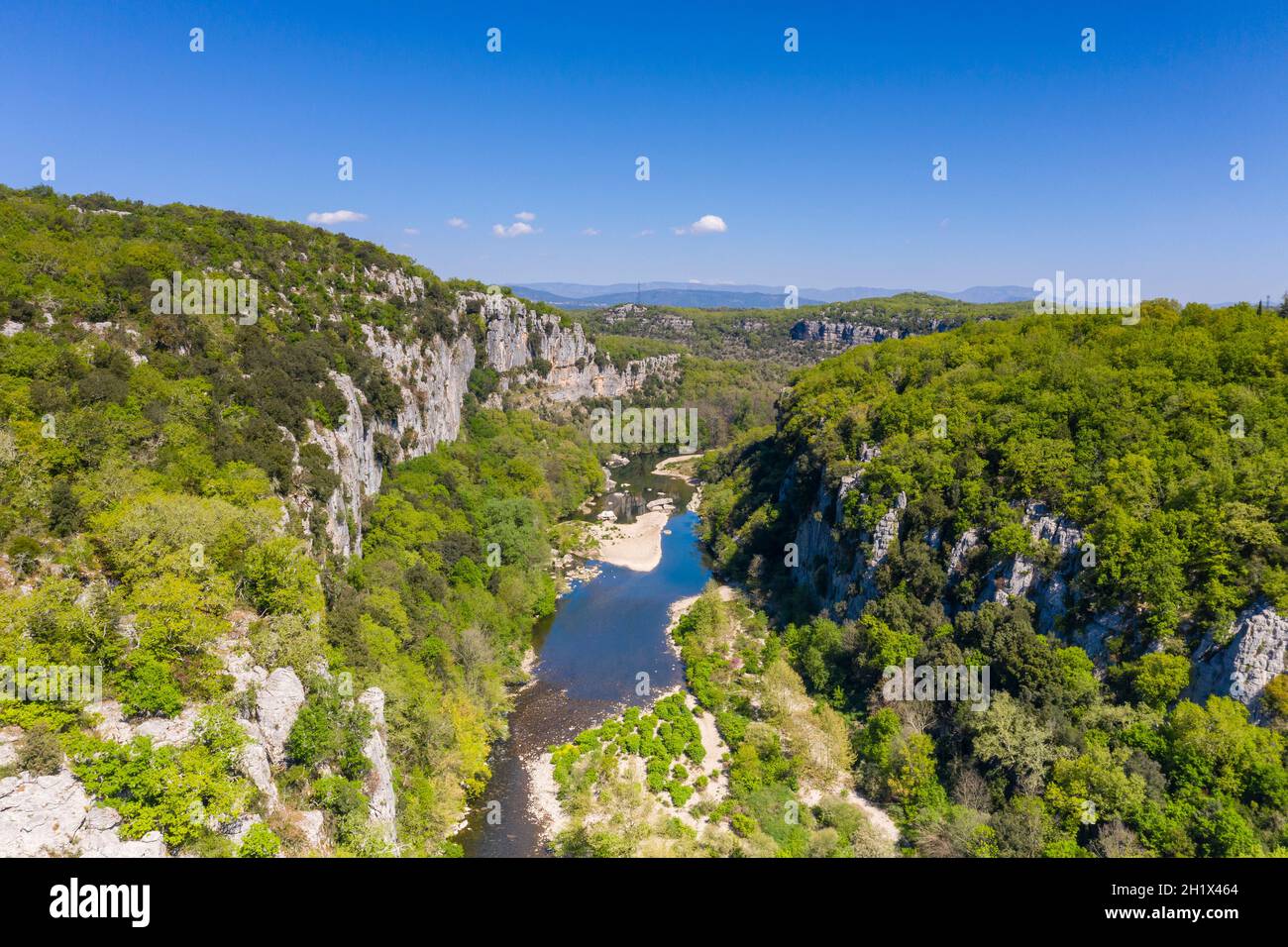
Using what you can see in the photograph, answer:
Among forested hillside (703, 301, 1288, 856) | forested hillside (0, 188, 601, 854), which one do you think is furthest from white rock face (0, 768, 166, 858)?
forested hillside (703, 301, 1288, 856)

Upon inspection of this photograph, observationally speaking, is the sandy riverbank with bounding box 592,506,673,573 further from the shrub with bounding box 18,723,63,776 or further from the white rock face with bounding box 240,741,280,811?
the shrub with bounding box 18,723,63,776

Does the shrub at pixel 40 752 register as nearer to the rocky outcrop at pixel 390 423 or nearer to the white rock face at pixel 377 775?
the white rock face at pixel 377 775

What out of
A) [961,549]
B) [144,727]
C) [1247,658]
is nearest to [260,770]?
[144,727]

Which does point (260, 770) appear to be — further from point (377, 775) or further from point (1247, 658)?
point (1247, 658)

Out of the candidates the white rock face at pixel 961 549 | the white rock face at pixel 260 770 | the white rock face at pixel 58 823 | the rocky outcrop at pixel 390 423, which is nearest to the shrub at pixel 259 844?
the white rock face at pixel 260 770
